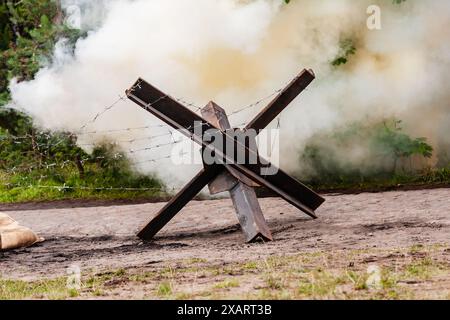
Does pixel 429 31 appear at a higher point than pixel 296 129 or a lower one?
higher

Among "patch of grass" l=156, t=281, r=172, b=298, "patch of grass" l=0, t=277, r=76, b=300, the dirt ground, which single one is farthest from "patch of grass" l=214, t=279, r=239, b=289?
the dirt ground

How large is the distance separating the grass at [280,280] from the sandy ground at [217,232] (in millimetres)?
434

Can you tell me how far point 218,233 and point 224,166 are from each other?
2.69 ft

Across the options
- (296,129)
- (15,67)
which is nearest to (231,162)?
(296,129)

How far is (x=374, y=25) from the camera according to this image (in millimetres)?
11922

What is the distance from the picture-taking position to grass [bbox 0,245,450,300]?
5543 millimetres

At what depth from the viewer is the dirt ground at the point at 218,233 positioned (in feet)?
25.3

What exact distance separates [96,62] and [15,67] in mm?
2194

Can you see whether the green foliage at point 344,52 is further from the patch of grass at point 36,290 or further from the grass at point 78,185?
the patch of grass at point 36,290

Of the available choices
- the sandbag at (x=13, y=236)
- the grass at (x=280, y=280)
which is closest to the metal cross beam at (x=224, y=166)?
the sandbag at (x=13, y=236)

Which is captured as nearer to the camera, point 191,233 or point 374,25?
point 191,233

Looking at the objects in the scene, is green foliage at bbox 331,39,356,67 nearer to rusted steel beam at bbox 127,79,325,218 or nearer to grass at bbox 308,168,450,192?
grass at bbox 308,168,450,192
